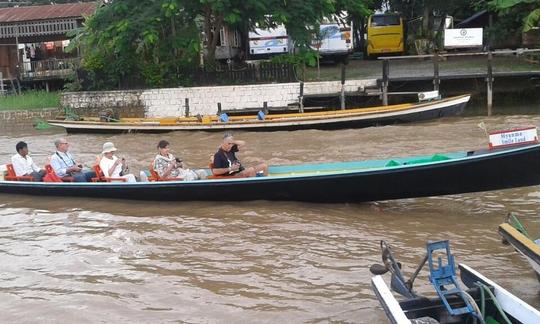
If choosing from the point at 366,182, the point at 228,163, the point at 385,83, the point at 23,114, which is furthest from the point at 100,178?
the point at 23,114

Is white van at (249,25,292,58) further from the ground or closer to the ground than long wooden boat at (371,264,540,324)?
further from the ground

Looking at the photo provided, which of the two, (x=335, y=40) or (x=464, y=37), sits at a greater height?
(x=335, y=40)

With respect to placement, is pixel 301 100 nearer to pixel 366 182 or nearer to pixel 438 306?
pixel 366 182

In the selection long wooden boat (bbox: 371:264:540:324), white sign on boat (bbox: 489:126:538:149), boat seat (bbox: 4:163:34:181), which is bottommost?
long wooden boat (bbox: 371:264:540:324)

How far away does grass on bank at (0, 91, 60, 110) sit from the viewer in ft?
81.8

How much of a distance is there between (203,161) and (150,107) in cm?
776

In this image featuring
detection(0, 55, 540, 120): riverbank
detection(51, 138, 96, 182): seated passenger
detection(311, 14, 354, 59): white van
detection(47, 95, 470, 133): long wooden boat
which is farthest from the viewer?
detection(311, 14, 354, 59): white van

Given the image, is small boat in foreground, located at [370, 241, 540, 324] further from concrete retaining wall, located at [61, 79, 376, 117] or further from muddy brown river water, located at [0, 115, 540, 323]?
concrete retaining wall, located at [61, 79, 376, 117]

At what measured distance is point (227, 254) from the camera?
7672 millimetres

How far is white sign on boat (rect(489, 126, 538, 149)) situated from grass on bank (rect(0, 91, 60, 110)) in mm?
19544

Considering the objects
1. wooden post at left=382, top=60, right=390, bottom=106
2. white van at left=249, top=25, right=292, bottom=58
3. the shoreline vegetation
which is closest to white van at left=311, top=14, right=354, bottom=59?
the shoreline vegetation

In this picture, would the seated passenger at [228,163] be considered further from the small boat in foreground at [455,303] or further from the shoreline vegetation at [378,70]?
the shoreline vegetation at [378,70]

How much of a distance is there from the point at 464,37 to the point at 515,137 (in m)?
14.4

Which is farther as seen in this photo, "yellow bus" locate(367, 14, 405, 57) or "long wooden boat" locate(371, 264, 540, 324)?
"yellow bus" locate(367, 14, 405, 57)
